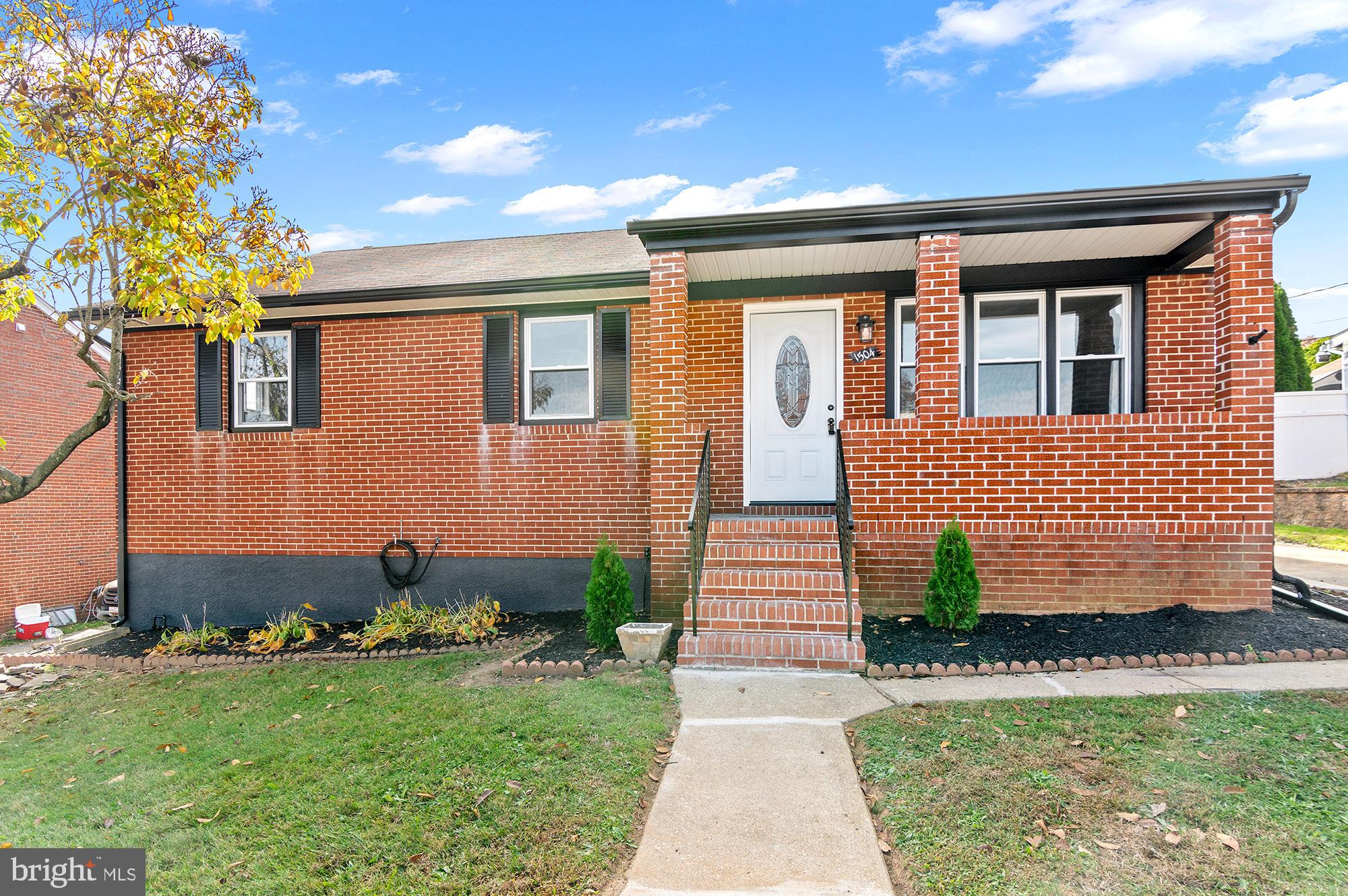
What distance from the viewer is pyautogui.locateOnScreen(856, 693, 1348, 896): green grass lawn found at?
7.39 feet

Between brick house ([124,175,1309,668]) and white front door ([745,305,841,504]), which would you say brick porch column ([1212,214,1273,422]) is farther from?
white front door ([745,305,841,504])

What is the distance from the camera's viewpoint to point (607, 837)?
2596 mm

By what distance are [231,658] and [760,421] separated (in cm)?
633

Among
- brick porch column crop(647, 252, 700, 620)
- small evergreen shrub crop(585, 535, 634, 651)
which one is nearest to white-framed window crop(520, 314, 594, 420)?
brick porch column crop(647, 252, 700, 620)

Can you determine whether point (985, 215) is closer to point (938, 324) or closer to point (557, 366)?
point (938, 324)

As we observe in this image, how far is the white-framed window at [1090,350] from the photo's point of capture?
6.57 m

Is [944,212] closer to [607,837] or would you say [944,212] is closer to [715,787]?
[715,787]

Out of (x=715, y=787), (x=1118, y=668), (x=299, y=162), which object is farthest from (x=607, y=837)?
(x=299, y=162)

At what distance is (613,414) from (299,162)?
5.05 metres

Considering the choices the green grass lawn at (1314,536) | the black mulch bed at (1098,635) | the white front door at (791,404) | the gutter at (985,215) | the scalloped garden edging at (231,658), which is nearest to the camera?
the black mulch bed at (1098,635)

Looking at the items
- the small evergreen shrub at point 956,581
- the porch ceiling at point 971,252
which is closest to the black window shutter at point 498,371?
the porch ceiling at point 971,252

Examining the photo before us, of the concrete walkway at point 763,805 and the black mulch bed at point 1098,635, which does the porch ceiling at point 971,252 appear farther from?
the concrete walkway at point 763,805

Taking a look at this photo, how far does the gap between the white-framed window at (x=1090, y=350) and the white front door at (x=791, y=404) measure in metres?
2.45

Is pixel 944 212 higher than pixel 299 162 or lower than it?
lower
